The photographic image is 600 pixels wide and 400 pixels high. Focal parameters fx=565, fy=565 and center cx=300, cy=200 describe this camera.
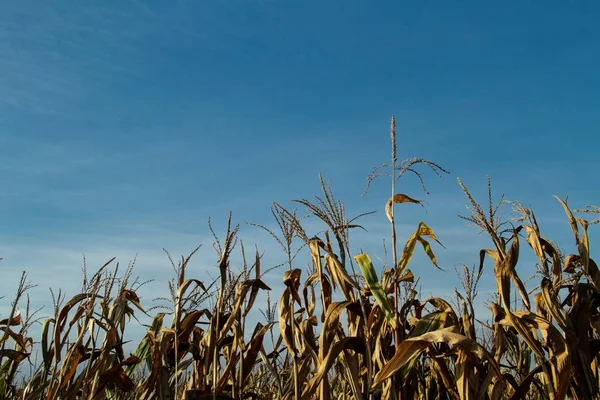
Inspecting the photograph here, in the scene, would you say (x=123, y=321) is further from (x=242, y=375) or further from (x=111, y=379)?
(x=242, y=375)

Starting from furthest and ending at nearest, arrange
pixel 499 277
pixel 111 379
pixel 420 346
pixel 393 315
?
pixel 111 379, pixel 499 277, pixel 393 315, pixel 420 346

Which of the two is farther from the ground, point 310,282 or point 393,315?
point 310,282

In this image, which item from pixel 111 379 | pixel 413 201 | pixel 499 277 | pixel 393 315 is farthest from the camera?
pixel 111 379

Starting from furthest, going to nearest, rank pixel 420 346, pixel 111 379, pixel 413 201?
pixel 111 379 → pixel 413 201 → pixel 420 346

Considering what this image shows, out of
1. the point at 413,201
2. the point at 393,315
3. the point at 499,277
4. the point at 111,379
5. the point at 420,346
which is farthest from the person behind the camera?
the point at 111,379

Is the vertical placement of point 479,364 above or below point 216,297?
below

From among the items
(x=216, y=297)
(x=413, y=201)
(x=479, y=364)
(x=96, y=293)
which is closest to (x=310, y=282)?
(x=216, y=297)

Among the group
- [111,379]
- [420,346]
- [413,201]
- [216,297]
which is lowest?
[111,379]

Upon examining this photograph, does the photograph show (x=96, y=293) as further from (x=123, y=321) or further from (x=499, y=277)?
(x=499, y=277)

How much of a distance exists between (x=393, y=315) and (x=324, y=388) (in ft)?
2.02

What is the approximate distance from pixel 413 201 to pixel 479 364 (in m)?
1.18

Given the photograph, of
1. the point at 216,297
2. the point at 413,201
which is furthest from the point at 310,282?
the point at 413,201

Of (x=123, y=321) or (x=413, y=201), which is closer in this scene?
(x=413, y=201)

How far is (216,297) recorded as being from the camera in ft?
13.7
